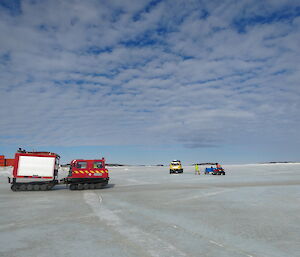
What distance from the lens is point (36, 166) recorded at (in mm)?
23375

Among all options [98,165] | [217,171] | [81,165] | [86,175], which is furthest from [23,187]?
[217,171]

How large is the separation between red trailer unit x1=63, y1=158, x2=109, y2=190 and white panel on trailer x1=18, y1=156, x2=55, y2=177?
159cm

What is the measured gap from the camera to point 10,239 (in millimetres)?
7711

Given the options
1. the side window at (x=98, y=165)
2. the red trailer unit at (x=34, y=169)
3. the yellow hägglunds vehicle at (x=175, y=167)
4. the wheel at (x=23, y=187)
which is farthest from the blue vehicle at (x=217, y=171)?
the wheel at (x=23, y=187)

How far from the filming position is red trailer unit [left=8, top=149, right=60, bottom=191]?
22.6m

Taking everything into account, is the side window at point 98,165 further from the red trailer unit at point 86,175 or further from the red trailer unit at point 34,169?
the red trailer unit at point 34,169

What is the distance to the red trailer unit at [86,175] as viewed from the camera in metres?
23.0

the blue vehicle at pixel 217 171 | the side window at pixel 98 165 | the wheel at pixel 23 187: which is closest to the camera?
the wheel at pixel 23 187

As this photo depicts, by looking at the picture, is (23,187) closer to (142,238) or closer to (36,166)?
(36,166)

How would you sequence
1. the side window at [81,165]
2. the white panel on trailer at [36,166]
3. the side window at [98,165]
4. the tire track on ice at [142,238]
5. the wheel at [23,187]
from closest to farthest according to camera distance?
the tire track on ice at [142,238], the wheel at [23,187], the white panel on trailer at [36,166], the side window at [81,165], the side window at [98,165]

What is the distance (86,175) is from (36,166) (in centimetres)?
410

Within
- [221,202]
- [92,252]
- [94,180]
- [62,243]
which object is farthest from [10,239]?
[94,180]

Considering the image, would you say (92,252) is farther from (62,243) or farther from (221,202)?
(221,202)

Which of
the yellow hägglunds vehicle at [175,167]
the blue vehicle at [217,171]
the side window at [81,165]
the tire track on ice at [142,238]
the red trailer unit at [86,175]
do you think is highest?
the yellow hägglunds vehicle at [175,167]
